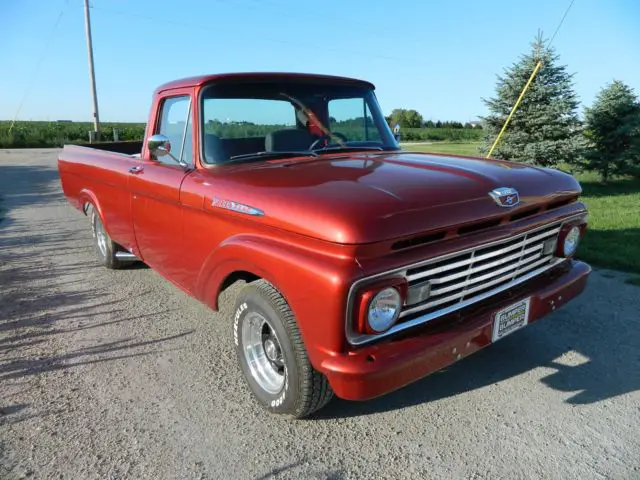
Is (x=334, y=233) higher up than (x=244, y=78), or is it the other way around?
(x=244, y=78)

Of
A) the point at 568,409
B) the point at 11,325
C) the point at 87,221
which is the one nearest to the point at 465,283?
the point at 568,409

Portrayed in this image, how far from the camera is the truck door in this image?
11.1 feet

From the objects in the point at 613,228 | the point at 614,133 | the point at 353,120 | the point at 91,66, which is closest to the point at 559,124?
the point at 614,133

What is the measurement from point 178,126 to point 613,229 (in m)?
6.16

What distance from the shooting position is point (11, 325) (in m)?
3.94

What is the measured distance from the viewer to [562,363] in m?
3.34

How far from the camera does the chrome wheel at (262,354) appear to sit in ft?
9.24

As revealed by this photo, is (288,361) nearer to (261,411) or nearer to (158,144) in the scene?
(261,411)

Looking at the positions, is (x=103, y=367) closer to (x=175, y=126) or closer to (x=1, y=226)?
(x=175, y=126)

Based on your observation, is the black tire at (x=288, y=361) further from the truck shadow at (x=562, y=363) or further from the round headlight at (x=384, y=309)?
the round headlight at (x=384, y=309)

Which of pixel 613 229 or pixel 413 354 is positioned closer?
pixel 413 354

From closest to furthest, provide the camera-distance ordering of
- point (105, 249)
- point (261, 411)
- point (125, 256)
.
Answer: point (261, 411), point (125, 256), point (105, 249)

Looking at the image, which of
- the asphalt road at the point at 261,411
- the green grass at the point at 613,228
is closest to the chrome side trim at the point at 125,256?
the asphalt road at the point at 261,411

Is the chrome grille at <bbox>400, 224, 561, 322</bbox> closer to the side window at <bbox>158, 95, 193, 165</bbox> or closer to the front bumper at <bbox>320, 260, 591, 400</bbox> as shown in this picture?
the front bumper at <bbox>320, 260, 591, 400</bbox>
